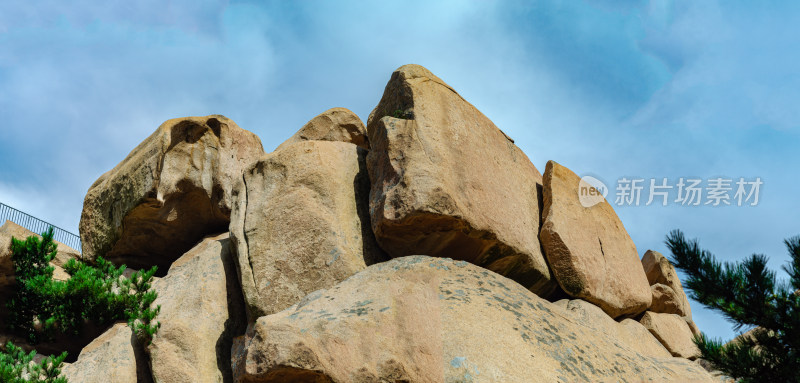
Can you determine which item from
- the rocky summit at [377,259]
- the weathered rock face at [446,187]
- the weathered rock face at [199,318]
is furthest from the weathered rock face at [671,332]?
the weathered rock face at [199,318]

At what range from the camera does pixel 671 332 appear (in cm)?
1050

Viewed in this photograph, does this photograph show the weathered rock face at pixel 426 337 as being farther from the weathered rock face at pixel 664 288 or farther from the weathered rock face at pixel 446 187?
the weathered rock face at pixel 664 288

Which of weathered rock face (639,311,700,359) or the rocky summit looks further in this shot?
weathered rock face (639,311,700,359)

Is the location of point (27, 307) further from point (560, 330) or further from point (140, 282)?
point (560, 330)

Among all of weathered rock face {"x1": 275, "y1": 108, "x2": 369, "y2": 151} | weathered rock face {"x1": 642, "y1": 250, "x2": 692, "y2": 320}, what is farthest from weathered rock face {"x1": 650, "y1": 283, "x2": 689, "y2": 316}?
weathered rock face {"x1": 275, "y1": 108, "x2": 369, "y2": 151}

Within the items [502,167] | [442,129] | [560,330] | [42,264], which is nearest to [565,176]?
[502,167]

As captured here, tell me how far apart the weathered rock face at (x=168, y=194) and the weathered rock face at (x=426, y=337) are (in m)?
4.09

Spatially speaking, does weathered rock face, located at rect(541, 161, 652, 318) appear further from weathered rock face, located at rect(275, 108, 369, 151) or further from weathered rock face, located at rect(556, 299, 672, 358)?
weathered rock face, located at rect(275, 108, 369, 151)

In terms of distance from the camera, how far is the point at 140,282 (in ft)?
30.9

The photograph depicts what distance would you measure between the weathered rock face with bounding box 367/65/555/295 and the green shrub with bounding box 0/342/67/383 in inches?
160

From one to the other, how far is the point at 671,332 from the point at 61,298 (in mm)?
8985

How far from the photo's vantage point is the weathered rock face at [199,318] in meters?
7.50

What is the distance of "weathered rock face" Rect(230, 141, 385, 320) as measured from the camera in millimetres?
7648

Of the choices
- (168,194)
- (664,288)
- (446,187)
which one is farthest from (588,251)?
(168,194)
